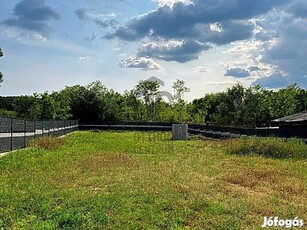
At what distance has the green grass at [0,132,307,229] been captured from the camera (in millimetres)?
5750

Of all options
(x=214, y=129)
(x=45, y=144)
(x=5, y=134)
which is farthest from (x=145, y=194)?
(x=214, y=129)

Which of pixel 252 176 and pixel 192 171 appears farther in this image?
pixel 192 171

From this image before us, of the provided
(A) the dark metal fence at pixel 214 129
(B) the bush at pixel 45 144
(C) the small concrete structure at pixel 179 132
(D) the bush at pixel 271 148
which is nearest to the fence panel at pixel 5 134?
(B) the bush at pixel 45 144

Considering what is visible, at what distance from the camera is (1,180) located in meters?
9.25

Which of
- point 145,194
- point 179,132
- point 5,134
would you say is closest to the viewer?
point 145,194

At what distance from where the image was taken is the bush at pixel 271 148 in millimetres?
15839

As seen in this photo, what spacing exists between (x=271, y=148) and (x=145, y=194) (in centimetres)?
1065

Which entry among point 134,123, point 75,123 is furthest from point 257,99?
point 75,123

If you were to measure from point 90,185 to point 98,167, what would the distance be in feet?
9.83

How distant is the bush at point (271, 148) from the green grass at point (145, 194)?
3.06 meters

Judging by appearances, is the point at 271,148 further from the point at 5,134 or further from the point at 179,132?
the point at 179,132

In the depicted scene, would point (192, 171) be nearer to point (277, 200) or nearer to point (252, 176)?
point (252, 176)

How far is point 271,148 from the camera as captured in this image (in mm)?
16828

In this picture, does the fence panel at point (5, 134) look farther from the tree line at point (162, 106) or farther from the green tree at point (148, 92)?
the green tree at point (148, 92)
